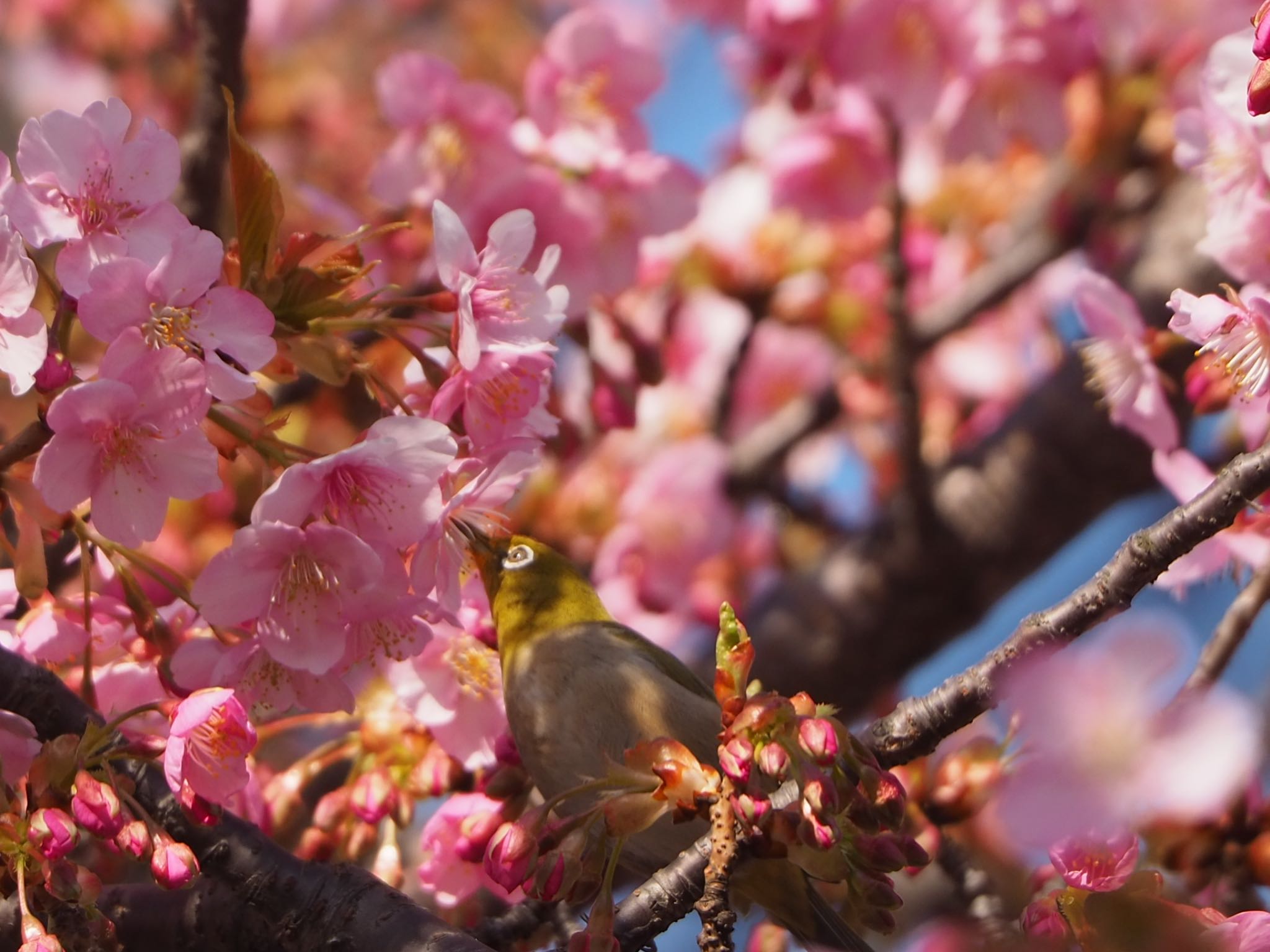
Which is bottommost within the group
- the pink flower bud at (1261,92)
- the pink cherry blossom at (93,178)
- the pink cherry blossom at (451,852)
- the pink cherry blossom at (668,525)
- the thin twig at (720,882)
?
the pink cherry blossom at (668,525)

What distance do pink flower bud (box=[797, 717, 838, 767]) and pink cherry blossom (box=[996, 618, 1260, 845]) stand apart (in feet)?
0.56

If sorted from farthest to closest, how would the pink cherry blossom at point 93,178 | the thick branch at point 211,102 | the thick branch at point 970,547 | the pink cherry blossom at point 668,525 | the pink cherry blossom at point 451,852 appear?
the pink cherry blossom at point 668,525
the thick branch at point 970,547
the thick branch at point 211,102
the pink cherry blossom at point 451,852
the pink cherry blossom at point 93,178

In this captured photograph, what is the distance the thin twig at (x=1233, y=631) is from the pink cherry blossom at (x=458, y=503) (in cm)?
86

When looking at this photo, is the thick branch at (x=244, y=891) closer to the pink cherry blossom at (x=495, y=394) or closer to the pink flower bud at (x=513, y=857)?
the pink flower bud at (x=513, y=857)

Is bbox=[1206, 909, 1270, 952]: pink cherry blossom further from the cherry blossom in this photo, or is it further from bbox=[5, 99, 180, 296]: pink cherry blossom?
bbox=[5, 99, 180, 296]: pink cherry blossom

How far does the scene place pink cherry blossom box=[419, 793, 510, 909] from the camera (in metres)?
1.84

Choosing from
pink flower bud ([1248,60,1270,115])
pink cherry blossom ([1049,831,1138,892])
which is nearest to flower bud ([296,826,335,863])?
pink cherry blossom ([1049,831,1138,892])

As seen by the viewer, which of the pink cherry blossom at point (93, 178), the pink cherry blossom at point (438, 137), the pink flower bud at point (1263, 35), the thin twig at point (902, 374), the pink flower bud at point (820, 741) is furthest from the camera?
the thin twig at point (902, 374)

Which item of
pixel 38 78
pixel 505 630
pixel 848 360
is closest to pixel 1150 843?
pixel 505 630

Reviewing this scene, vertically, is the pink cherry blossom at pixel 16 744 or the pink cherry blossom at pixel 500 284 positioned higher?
the pink cherry blossom at pixel 500 284

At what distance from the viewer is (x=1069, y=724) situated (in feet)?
3.54

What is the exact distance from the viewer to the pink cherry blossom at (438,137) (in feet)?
7.82

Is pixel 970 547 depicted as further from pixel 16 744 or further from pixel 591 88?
pixel 16 744

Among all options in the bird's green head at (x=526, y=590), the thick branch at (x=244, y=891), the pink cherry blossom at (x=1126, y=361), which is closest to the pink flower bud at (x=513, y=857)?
the thick branch at (x=244, y=891)
